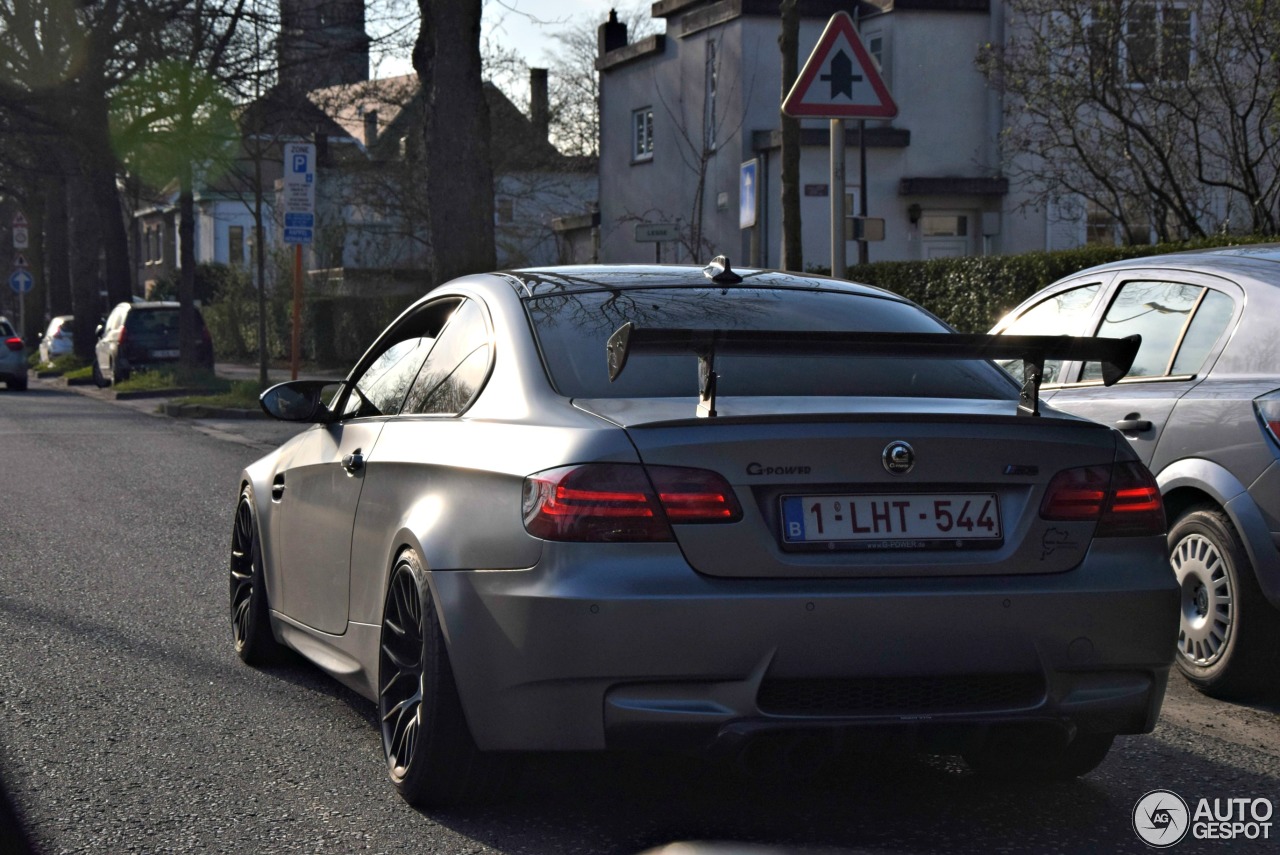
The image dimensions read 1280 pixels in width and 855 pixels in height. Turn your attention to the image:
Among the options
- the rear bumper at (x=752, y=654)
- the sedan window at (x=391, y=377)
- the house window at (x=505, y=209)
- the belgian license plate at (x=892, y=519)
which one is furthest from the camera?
the house window at (x=505, y=209)

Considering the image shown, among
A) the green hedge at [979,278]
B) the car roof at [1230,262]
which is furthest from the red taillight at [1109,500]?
the green hedge at [979,278]

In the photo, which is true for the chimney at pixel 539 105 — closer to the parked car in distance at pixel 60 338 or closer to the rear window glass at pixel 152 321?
the parked car in distance at pixel 60 338

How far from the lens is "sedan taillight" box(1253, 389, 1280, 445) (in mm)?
5895

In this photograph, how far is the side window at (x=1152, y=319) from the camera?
6.73 m

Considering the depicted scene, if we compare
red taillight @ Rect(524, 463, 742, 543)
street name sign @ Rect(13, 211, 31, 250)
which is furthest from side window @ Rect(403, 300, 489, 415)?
street name sign @ Rect(13, 211, 31, 250)

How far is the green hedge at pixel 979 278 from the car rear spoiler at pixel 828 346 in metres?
10.7

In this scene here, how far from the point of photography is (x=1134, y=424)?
21.8 ft

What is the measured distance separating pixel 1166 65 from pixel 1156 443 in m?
14.6

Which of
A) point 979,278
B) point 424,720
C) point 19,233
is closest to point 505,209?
point 19,233

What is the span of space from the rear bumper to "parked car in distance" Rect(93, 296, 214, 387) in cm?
2874

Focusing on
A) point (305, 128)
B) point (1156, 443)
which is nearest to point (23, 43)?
point (305, 128)

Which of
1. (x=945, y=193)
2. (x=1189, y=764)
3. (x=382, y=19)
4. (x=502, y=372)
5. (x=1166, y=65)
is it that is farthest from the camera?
(x=945, y=193)

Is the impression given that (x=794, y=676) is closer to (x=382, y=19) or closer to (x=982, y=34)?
(x=382, y=19)

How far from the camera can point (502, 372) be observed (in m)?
4.81
